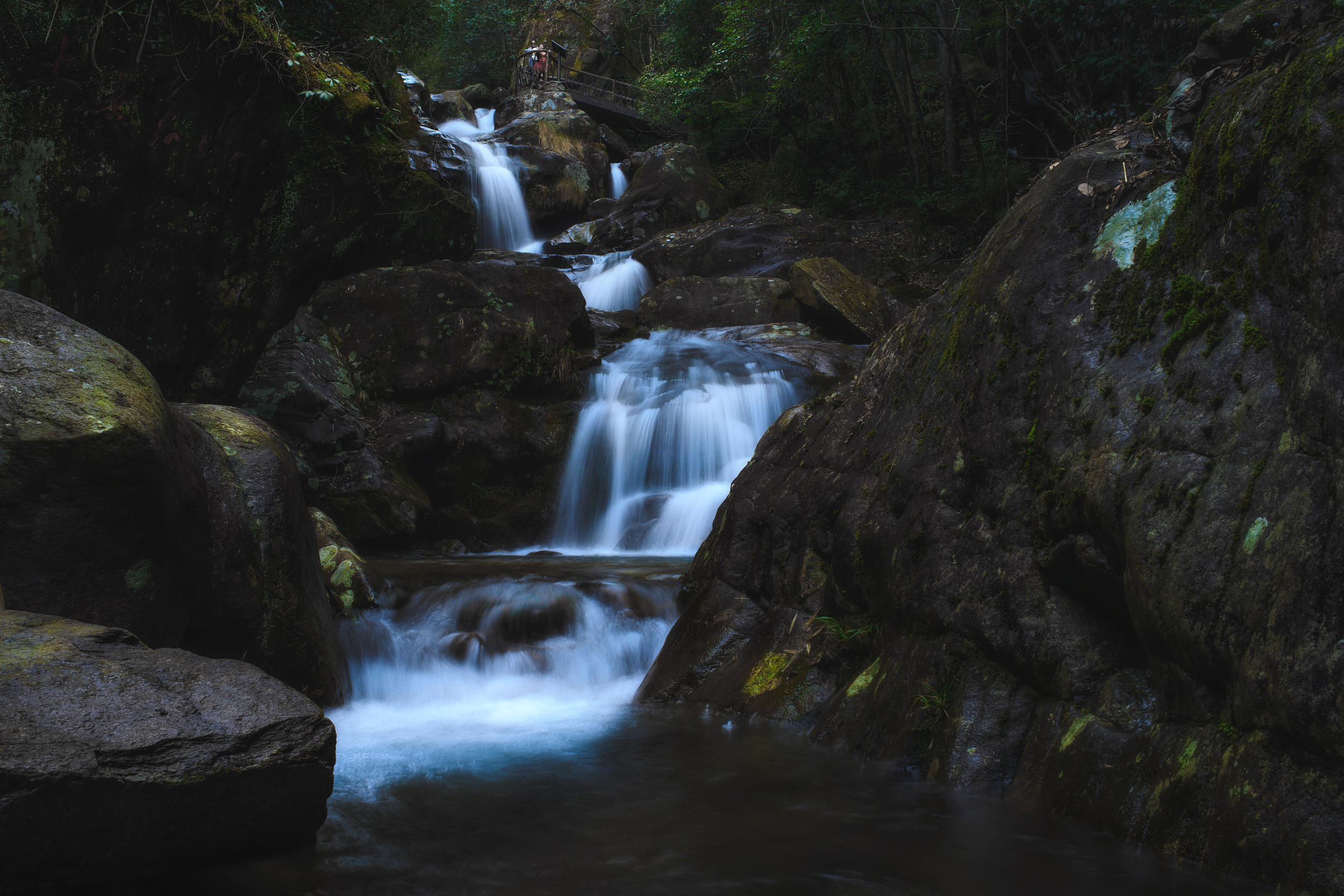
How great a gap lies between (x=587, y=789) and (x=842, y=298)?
12.2 meters

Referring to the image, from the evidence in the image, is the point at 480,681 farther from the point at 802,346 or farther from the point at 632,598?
the point at 802,346

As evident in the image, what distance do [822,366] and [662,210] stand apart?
10816 mm

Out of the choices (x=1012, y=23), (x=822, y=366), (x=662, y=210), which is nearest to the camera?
(x=822, y=366)

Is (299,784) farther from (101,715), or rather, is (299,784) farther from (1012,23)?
(1012,23)

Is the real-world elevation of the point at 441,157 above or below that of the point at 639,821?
above

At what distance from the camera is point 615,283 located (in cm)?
1869

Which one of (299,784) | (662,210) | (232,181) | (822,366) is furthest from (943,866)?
(662,210)

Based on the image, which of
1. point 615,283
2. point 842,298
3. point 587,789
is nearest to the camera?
point 587,789

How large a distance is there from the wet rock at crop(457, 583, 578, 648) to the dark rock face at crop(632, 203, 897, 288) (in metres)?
12.1

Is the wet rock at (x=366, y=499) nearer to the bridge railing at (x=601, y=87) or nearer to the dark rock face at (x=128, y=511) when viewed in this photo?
the dark rock face at (x=128, y=511)

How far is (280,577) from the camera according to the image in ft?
17.3

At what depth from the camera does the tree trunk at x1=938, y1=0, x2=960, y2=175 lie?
16.4 m

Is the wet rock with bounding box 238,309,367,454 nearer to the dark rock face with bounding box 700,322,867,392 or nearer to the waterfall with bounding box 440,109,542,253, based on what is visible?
the dark rock face with bounding box 700,322,867,392

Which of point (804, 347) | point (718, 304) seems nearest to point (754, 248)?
point (718, 304)
